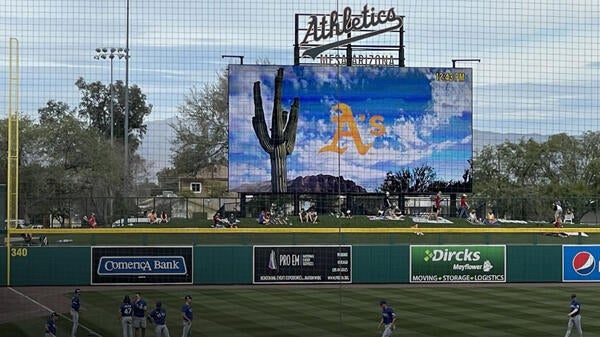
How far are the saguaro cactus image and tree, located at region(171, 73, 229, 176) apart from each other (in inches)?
404

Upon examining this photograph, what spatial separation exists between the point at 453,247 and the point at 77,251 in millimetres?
11454

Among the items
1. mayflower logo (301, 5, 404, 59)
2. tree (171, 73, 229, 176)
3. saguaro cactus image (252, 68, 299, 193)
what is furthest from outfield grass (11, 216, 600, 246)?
tree (171, 73, 229, 176)

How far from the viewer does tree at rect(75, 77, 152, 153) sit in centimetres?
4953

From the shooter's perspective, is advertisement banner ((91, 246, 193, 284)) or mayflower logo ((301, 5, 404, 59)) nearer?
advertisement banner ((91, 246, 193, 284))

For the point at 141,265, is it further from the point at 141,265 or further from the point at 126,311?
the point at 126,311

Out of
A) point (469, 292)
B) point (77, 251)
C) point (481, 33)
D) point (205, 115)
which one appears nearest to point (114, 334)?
point (77, 251)

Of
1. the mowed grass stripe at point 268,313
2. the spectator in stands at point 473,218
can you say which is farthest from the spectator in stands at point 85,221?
the spectator in stands at point 473,218

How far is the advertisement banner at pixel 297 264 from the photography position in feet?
98.5

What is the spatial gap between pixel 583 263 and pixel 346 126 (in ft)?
28.8

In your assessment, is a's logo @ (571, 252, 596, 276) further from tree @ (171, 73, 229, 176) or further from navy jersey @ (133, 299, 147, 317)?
tree @ (171, 73, 229, 176)

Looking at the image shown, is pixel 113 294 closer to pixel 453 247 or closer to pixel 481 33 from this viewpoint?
pixel 453 247

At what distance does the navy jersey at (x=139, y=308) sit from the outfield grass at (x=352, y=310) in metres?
1.36

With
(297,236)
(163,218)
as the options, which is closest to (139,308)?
(163,218)

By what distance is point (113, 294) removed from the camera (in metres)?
27.7
